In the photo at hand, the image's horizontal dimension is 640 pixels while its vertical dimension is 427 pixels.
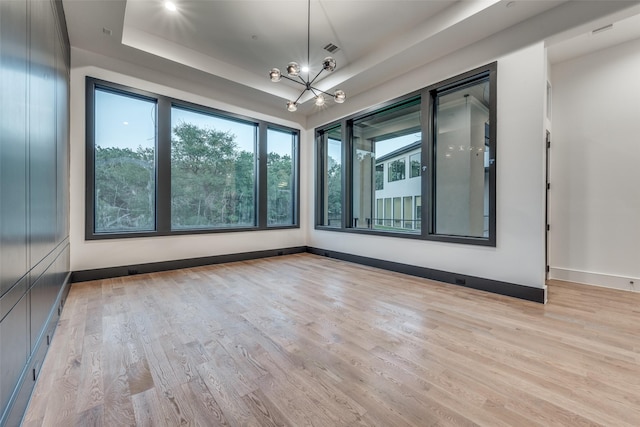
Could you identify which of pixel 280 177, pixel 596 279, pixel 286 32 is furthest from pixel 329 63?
pixel 596 279

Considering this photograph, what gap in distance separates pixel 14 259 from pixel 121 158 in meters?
3.64

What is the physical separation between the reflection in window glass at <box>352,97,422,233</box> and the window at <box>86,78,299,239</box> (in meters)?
1.85

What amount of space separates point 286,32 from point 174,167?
2970 mm

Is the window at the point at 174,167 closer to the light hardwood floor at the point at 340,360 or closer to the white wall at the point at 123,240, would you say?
the white wall at the point at 123,240

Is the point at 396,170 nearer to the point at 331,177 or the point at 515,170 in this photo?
the point at 331,177

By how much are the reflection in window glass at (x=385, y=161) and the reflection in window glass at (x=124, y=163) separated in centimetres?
390

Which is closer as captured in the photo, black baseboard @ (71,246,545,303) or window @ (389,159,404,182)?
black baseboard @ (71,246,545,303)

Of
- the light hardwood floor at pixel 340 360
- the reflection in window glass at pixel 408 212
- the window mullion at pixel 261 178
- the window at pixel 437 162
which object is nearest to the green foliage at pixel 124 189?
the light hardwood floor at pixel 340 360

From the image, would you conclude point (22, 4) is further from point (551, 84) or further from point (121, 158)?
point (551, 84)

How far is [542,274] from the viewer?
Result: 10.5 ft

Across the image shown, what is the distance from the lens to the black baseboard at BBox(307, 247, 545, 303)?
328 cm

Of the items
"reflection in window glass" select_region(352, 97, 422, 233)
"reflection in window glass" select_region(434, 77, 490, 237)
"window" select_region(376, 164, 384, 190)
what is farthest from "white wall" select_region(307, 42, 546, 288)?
"window" select_region(376, 164, 384, 190)

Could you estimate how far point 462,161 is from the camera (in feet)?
13.5

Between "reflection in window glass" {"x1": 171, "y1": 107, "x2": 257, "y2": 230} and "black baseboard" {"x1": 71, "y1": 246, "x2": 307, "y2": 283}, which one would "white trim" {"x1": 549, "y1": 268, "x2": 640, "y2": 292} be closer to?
"black baseboard" {"x1": 71, "y1": 246, "x2": 307, "y2": 283}
